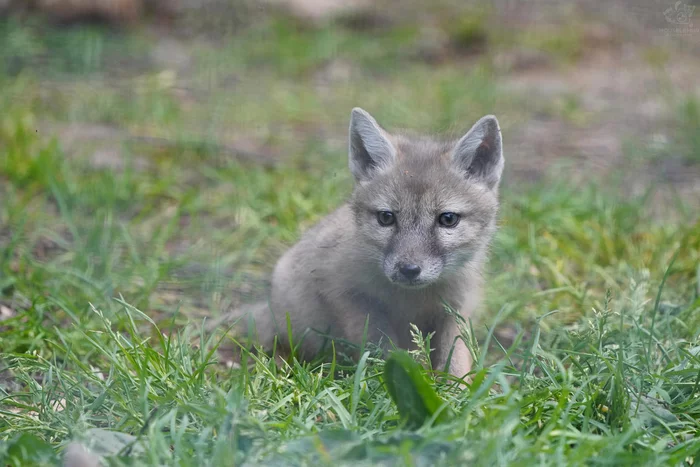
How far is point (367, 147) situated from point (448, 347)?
1080 mm

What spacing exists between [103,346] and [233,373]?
0.64 m

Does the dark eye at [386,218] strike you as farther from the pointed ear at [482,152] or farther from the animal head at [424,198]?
the pointed ear at [482,152]

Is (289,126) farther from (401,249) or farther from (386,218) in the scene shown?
(401,249)

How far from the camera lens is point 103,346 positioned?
365 centimetres

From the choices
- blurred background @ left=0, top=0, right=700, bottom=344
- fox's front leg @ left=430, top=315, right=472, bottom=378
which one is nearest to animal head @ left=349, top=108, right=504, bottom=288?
fox's front leg @ left=430, top=315, right=472, bottom=378

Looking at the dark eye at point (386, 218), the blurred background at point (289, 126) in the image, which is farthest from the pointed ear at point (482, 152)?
the blurred background at point (289, 126)

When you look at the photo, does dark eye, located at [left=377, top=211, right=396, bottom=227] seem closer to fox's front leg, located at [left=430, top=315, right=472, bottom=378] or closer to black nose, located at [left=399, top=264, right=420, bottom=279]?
black nose, located at [left=399, top=264, right=420, bottom=279]

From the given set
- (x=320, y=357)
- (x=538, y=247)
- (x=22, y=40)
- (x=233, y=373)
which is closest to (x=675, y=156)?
(x=538, y=247)

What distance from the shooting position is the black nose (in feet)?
11.7

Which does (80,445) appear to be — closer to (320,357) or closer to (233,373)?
(233,373)

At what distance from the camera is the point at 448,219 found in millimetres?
3771

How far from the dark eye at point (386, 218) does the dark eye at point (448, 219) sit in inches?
8.8

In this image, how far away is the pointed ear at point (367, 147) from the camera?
397 centimetres

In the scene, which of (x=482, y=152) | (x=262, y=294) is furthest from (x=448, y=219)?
(x=262, y=294)
